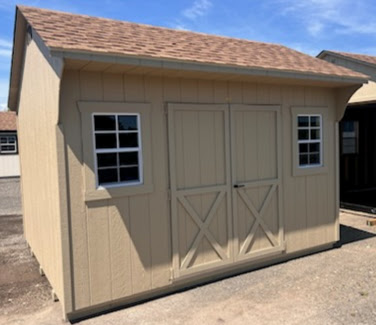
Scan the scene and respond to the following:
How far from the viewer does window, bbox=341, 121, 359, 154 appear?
12.3 m

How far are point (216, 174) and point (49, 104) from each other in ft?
7.42

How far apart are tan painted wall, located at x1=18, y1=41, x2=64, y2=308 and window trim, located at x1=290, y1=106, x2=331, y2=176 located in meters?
3.49

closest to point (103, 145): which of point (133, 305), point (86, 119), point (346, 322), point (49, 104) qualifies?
point (86, 119)

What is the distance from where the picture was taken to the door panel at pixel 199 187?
14.9 ft

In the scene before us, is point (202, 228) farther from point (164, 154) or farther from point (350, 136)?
point (350, 136)

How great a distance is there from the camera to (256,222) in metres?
5.22

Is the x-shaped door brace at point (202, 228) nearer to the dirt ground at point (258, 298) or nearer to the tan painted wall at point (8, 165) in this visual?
the dirt ground at point (258, 298)

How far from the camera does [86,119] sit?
12.8 ft

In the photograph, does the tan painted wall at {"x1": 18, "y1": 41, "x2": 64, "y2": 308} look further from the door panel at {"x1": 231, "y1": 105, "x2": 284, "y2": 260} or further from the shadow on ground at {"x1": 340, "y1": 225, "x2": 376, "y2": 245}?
the shadow on ground at {"x1": 340, "y1": 225, "x2": 376, "y2": 245}

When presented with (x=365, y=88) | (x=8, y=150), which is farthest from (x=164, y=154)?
(x=8, y=150)

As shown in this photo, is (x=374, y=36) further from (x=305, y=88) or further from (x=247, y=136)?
(x=247, y=136)

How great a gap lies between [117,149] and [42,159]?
121 centimetres

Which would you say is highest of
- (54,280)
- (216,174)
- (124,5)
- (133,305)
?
(124,5)

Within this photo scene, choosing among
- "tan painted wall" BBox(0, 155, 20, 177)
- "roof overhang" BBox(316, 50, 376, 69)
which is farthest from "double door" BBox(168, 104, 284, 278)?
"tan painted wall" BBox(0, 155, 20, 177)
